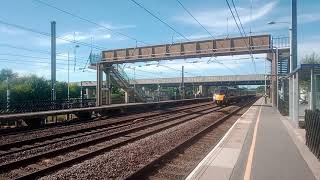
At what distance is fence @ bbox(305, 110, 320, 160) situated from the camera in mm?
12355

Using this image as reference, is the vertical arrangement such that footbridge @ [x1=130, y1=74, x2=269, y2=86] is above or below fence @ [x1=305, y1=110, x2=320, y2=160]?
above

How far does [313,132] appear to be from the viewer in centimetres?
1324

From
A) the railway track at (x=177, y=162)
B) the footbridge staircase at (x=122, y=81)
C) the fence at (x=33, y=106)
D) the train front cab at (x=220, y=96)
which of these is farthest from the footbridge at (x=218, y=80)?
the railway track at (x=177, y=162)

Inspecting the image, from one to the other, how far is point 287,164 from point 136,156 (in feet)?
15.2

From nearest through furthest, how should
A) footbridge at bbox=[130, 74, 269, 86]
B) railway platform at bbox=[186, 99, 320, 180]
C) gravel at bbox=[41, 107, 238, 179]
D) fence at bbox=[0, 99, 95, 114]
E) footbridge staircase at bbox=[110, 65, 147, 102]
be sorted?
railway platform at bbox=[186, 99, 320, 180]
gravel at bbox=[41, 107, 238, 179]
fence at bbox=[0, 99, 95, 114]
footbridge staircase at bbox=[110, 65, 147, 102]
footbridge at bbox=[130, 74, 269, 86]

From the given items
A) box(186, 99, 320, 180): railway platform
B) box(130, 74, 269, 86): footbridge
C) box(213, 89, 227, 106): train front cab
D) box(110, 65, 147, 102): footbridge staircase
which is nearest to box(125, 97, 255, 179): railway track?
box(186, 99, 320, 180): railway platform

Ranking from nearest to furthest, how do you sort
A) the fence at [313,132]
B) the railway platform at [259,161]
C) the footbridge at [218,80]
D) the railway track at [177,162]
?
the railway platform at [259,161] < the railway track at [177,162] < the fence at [313,132] < the footbridge at [218,80]

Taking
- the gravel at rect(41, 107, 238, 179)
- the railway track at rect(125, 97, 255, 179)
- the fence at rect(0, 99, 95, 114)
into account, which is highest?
the fence at rect(0, 99, 95, 114)

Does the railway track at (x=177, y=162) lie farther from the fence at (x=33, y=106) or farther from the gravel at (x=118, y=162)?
the fence at (x=33, y=106)

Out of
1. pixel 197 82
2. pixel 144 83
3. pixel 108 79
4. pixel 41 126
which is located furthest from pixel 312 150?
pixel 144 83

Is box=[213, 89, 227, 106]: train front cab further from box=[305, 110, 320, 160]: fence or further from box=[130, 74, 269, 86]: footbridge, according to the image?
box=[130, 74, 269, 86]: footbridge

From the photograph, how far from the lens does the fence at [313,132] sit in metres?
12.4

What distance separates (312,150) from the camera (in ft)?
44.1

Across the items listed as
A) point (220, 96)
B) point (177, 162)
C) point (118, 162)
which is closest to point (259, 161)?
point (177, 162)
